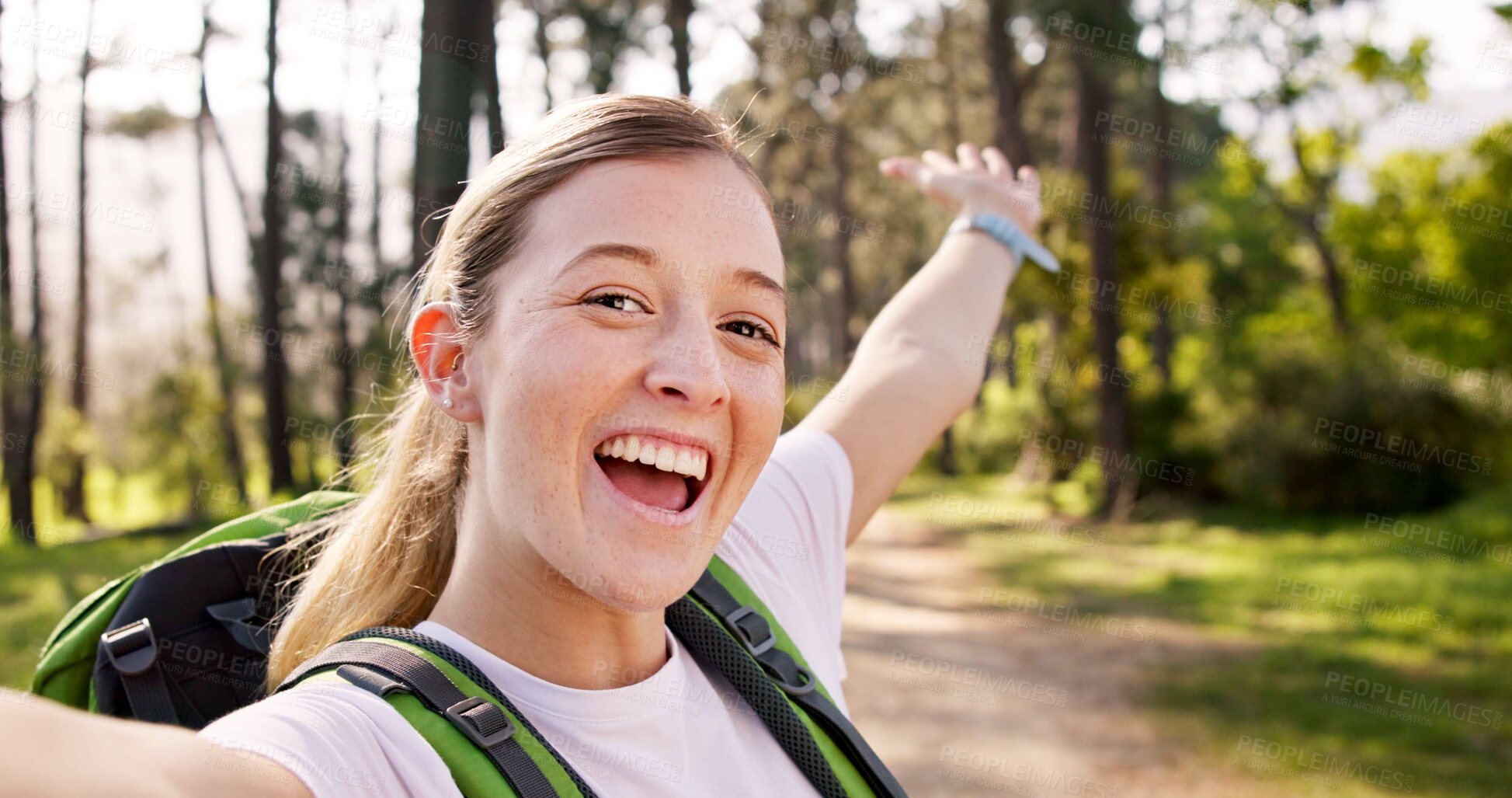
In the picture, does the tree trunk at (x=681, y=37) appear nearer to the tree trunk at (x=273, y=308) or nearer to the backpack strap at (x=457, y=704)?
the tree trunk at (x=273, y=308)

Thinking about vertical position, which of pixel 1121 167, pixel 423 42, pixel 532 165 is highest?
pixel 1121 167

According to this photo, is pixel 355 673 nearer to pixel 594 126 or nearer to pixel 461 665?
pixel 461 665

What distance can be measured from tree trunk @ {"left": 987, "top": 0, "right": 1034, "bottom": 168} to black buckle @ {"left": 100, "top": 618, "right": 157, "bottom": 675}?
14.4m

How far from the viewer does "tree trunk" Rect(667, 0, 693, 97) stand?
1415cm

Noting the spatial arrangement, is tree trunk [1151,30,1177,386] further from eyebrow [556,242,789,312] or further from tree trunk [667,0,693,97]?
eyebrow [556,242,789,312]

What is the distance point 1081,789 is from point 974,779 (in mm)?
572

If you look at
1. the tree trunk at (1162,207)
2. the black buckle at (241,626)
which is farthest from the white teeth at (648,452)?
the tree trunk at (1162,207)

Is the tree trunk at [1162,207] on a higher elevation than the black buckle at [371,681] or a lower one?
higher

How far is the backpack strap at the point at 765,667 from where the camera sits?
5.27 feet

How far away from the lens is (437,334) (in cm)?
153

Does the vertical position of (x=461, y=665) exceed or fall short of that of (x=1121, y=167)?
it falls short

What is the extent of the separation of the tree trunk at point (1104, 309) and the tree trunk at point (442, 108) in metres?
11.7

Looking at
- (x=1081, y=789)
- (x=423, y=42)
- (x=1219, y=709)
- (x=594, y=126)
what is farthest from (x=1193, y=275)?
(x=594, y=126)

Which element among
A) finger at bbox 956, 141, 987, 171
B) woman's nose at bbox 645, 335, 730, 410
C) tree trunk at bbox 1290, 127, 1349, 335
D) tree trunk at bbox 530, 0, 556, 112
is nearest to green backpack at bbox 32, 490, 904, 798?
woman's nose at bbox 645, 335, 730, 410
